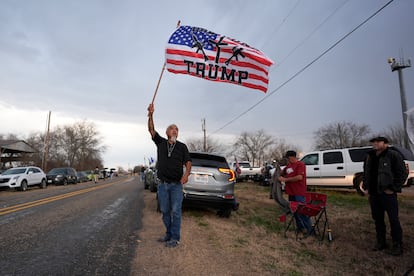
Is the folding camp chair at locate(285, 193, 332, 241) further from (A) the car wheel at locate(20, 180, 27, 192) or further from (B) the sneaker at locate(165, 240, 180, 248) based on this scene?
(A) the car wheel at locate(20, 180, 27, 192)

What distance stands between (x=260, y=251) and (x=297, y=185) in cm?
197

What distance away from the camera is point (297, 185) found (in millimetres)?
5855

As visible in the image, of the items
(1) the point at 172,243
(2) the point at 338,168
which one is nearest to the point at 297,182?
(1) the point at 172,243

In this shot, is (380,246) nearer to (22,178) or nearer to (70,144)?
(22,178)

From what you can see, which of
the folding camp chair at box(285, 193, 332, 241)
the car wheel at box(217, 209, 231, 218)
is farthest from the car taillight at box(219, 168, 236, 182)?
the folding camp chair at box(285, 193, 332, 241)

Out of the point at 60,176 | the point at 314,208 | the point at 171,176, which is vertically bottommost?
the point at 314,208

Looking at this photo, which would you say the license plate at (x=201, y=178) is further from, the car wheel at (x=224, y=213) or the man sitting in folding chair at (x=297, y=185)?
the man sitting in folding chair at (x=297, y=185)

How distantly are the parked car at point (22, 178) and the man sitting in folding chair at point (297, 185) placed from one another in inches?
717

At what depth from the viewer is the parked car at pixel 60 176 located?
976 inches

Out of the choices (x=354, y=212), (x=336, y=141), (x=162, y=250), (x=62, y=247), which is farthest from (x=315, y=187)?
(x=336, y=141)

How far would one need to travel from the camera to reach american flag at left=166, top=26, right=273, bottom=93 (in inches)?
260

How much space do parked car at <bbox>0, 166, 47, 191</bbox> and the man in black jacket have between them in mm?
19773

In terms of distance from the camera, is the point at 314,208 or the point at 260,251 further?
the point at 314,208

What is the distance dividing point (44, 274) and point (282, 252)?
11.0 ft
